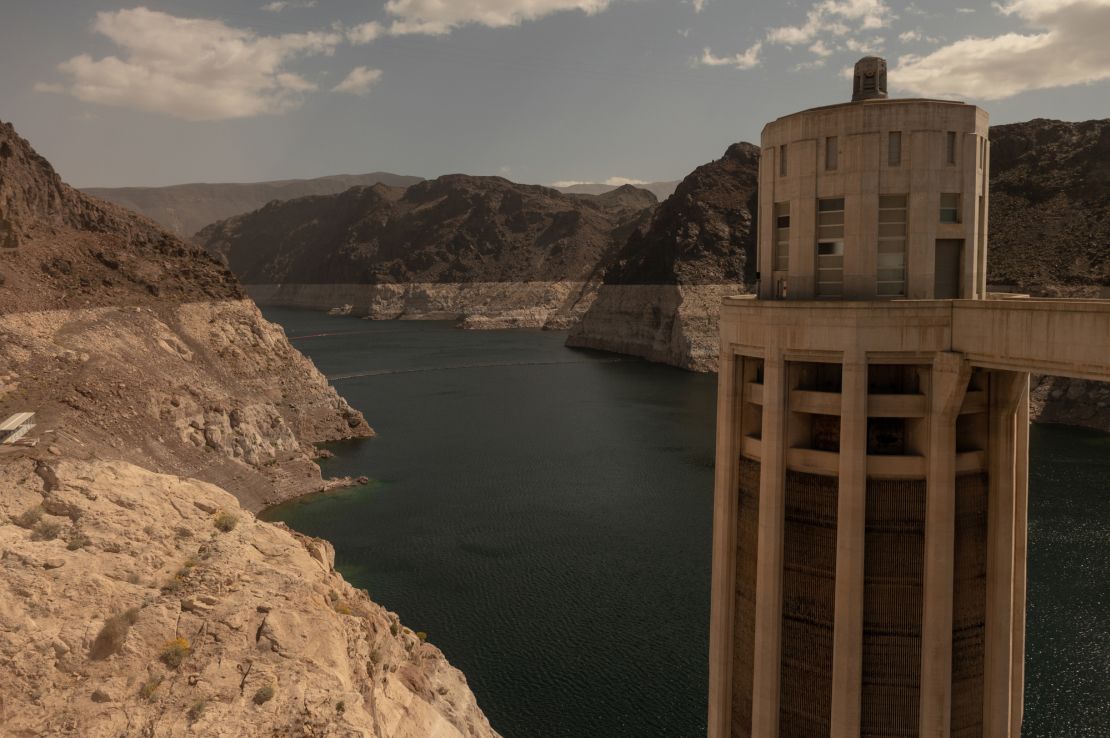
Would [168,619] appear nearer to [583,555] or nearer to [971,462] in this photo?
[971,462]

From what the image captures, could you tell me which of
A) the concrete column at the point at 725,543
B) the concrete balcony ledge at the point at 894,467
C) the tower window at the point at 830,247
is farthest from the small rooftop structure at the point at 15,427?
the concrete balcony ledge at the point at 894,467

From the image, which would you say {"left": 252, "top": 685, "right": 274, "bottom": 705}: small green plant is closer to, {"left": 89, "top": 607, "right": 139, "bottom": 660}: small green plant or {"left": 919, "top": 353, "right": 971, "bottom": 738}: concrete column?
{"left": 89, "top": 607, "right": 139, "bottom": 660}: small green plant

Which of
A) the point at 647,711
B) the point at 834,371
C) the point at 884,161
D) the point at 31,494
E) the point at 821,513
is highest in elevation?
the point at 884,161

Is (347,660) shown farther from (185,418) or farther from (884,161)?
(185,418)

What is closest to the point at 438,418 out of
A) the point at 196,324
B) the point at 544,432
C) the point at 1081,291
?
the point at 544,432

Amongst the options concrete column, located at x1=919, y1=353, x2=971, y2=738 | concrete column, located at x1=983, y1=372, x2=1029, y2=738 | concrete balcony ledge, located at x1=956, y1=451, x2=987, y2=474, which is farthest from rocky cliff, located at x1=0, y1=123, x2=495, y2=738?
concrete balcony ledge, located at x1=956, y1=451, x2=987, y2=474

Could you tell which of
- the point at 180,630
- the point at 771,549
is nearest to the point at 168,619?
the point at 180,630

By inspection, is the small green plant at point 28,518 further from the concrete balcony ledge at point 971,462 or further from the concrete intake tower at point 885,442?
the concrete balcony ledge at point 971,462
